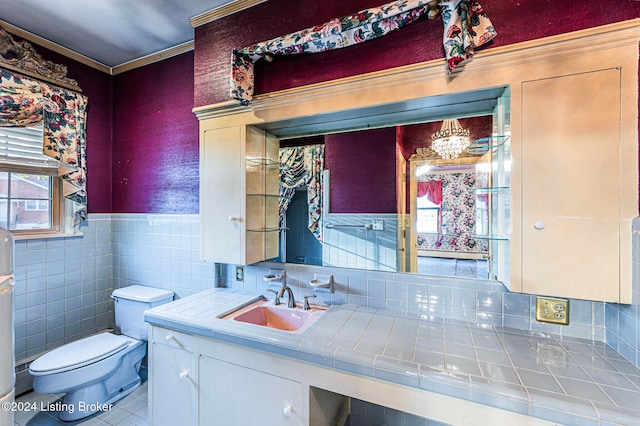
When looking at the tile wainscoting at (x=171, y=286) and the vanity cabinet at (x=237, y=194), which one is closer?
the tile wainscoting at (x=171, y=286)

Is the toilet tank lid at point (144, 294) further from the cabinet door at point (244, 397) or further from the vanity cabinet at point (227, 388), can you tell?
the cabinet door at point (244, 397)

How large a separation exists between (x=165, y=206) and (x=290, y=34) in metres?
1.69

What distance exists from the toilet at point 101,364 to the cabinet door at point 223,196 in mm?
877

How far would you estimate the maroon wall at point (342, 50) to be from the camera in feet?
3.41

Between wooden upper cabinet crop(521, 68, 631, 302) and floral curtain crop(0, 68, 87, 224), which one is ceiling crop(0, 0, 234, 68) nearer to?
floral curtain crop(0, 68, 87, 224)

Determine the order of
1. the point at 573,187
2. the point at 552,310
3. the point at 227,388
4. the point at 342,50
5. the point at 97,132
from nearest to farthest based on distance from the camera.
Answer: the point at 573,187, the point at 552,310, the point at 227,388, the point at 342,50, the point at 97,132

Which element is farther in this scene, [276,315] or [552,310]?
[276,315]

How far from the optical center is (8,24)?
193 centimetres

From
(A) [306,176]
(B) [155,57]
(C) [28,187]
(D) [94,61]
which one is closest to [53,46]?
(D) [94,61]

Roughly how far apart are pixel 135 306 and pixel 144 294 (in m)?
0.12

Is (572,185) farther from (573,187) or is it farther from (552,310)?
(552,310)

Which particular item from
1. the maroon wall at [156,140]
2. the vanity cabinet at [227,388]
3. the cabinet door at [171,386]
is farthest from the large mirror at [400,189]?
the maroon wall at [156,140]

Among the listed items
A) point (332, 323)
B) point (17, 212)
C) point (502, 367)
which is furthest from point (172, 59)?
point (502, 367)

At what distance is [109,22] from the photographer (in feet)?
6.30
